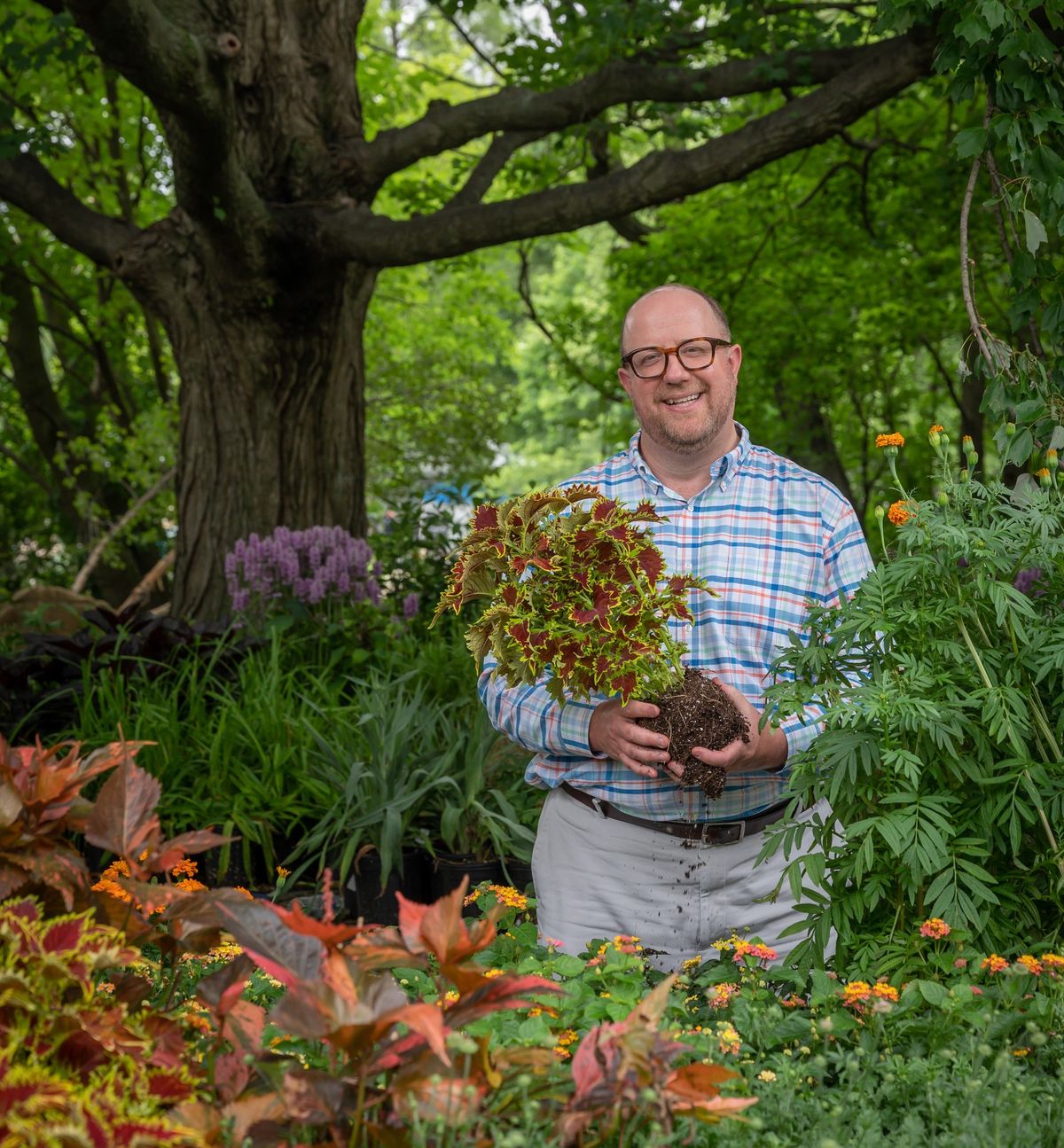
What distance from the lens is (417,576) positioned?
6867 millimetres

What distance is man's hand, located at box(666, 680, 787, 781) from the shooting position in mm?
2705

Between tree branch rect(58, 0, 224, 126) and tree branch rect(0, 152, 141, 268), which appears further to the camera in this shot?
tree branch rect(0, 152, 141, 268)

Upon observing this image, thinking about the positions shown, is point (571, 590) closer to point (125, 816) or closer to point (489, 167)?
point (125, 816)

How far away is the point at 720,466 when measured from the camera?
3.28 metres

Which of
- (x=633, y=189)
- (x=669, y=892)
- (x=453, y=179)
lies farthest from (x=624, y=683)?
(x=453, y=179)

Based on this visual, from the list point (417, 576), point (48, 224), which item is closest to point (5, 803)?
point (417, 576)

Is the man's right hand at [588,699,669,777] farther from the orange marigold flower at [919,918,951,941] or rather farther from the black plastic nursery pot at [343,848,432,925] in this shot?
the black plastic nursery pot at [343,848,432,925]

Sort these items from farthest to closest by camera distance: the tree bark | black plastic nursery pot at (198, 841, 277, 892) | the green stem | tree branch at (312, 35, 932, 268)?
the tree bark < tree branch at (312, 35, 932, 268) < black plastic nursery pot at (198, 841, 277, 892) < the green stem

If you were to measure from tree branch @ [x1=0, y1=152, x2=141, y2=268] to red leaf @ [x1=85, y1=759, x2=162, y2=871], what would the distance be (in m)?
5.66

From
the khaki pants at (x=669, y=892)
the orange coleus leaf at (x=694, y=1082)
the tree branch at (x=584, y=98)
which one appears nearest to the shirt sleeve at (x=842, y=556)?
the khaki pants at (x=669, y=892)

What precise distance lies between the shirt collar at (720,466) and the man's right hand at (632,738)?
2.27ft

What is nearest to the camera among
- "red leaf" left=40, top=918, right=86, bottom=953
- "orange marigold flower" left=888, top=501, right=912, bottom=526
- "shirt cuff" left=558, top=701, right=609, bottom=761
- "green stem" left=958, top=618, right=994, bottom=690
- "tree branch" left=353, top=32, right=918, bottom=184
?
"red leaf" left=40, top=918, right=86, bottom=953

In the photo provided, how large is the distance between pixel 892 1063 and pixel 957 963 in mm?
303

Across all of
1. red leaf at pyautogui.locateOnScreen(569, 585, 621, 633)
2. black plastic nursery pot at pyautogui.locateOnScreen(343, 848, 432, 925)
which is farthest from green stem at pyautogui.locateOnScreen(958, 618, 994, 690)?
black plastic nursery pot at pyautogui.locateOnScreen(343, 848, 432, 925)
